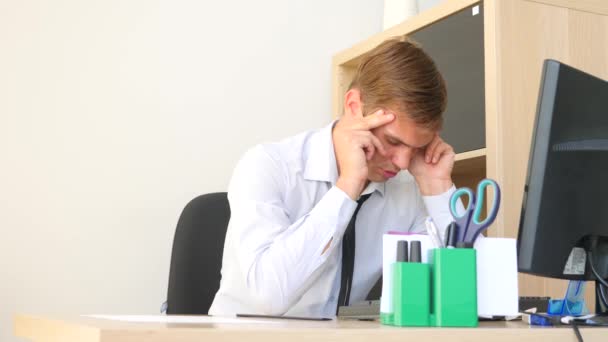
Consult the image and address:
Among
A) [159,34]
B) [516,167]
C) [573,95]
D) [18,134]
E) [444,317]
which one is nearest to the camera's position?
[444,317]

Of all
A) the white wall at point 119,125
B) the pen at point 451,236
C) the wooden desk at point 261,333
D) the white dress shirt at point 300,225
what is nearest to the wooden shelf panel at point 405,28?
the white wall at point 119,125

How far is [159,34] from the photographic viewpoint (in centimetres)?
235

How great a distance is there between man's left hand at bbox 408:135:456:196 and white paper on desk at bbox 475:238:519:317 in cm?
68

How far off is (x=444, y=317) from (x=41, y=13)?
5.43 ft

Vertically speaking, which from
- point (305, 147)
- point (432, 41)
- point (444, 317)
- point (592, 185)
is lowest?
point (444, 317)

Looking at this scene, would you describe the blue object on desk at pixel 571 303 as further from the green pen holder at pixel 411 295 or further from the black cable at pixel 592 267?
the green pen holder at pixel 411 295

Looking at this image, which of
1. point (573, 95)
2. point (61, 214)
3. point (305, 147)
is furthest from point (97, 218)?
point (573, 95)

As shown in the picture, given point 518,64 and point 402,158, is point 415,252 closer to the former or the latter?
point 402,158

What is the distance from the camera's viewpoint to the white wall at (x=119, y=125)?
2121mm

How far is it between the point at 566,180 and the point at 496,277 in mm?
211

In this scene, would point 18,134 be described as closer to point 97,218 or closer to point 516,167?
point 97,218

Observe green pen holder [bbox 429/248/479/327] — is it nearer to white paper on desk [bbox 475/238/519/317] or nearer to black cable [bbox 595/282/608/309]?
white paper on desk [bbox 475/238/519/317]

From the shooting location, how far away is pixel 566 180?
1112mm

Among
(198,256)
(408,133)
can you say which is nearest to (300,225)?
(408,133)
